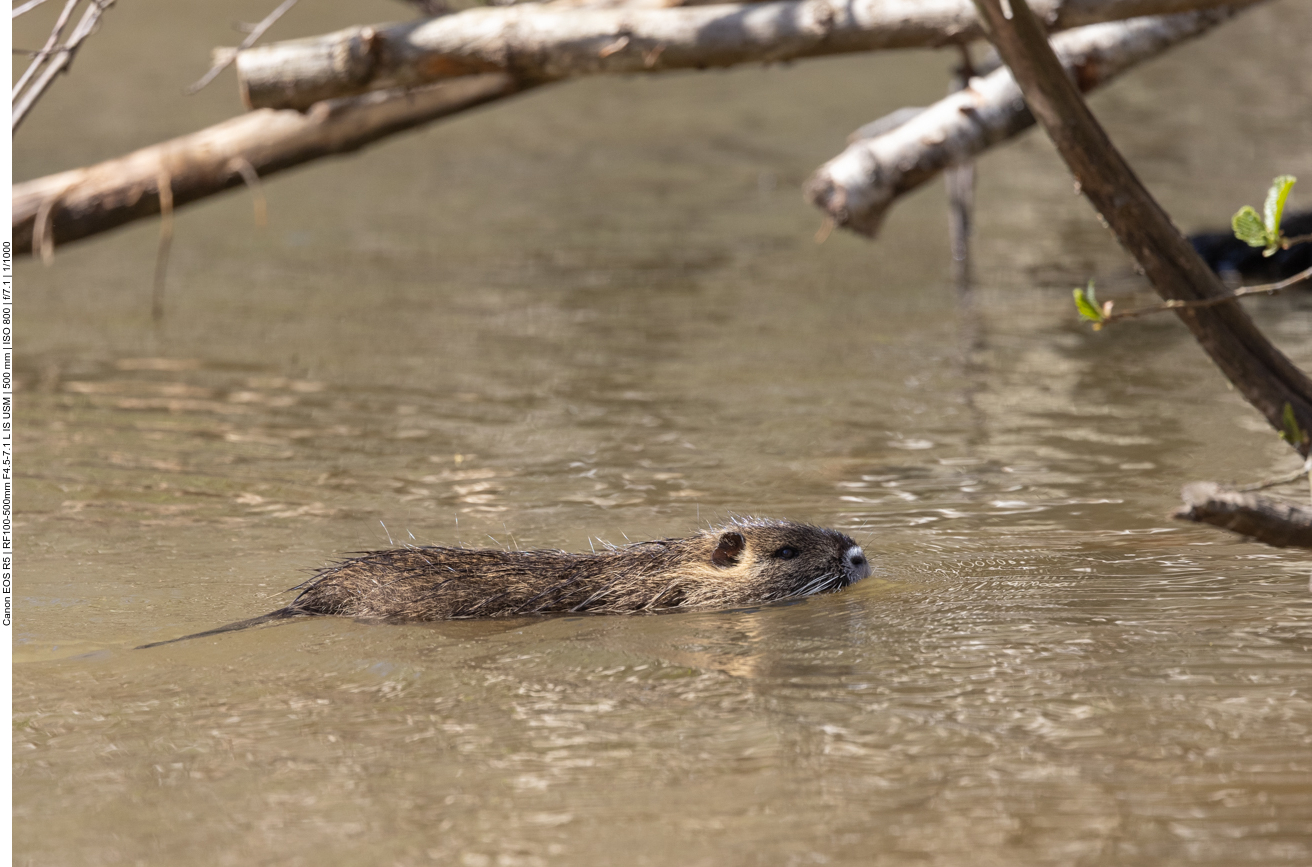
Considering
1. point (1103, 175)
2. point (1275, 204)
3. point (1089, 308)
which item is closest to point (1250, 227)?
point (1275, 204)

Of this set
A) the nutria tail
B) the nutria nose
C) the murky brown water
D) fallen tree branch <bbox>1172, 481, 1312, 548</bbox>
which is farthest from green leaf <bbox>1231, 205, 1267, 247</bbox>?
the nutria tail

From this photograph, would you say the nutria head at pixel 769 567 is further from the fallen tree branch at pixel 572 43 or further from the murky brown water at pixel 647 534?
the fallen tree branch at pixel 572 43

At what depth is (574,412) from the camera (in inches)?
358

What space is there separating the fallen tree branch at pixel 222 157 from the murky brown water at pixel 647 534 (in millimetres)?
1022

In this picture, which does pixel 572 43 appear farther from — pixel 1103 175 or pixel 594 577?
pixel 1103 175

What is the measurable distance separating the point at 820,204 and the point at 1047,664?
3.91m

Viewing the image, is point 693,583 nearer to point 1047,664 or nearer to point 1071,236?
point 1047,664

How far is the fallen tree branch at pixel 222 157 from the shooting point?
1007 cm

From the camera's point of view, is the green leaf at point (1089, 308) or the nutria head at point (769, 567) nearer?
the green leaf at point (1089, 308)

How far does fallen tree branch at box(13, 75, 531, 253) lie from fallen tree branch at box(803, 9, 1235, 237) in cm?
278

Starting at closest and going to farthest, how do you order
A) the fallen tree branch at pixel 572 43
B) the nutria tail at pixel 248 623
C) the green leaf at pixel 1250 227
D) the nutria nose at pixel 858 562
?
the green leaf at pixel 1250 227, the nutria tail at pixel 248 623, the nutria nose at pixel 858 562, the fallen tree branch at pixel 572 43

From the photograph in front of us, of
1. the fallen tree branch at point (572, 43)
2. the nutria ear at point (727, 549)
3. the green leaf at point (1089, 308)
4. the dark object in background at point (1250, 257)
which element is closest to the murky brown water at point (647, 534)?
the nutria ear at point (727, 549)

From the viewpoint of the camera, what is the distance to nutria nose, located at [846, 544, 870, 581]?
601cm

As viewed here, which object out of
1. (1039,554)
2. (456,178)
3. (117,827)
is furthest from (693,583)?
(456,178)
